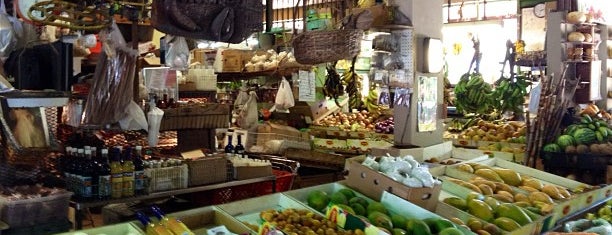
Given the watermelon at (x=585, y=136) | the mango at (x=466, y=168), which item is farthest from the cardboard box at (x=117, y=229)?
the watermelon at (x=585, y=136)

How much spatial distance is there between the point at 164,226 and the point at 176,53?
1684 millimetres

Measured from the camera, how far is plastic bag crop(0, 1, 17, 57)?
3355 mm

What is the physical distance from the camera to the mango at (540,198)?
350 cm

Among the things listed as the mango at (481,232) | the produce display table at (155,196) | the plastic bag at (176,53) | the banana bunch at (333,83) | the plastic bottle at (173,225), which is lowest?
the produce display table at (155,196)

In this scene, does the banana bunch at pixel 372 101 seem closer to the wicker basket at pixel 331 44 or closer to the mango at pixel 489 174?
the wicker basket at pixel 331 44

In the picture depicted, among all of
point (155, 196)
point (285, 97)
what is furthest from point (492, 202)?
point (285, 97)

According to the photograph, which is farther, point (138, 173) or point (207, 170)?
point (207, 170)

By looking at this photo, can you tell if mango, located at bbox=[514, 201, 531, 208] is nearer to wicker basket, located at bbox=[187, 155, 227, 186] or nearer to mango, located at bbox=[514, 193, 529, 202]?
mango, located at bbox=[514, 193, 529, 202]

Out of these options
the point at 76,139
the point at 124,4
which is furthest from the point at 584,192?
the point at 76,139

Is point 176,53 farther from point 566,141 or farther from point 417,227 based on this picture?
point 566,141

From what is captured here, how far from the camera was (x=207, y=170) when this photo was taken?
4641mm

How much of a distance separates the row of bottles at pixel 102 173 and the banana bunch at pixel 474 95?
4.50m

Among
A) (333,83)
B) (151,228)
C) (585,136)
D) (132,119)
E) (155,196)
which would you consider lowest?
(155,196)

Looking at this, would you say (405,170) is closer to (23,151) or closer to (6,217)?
(23,151)
